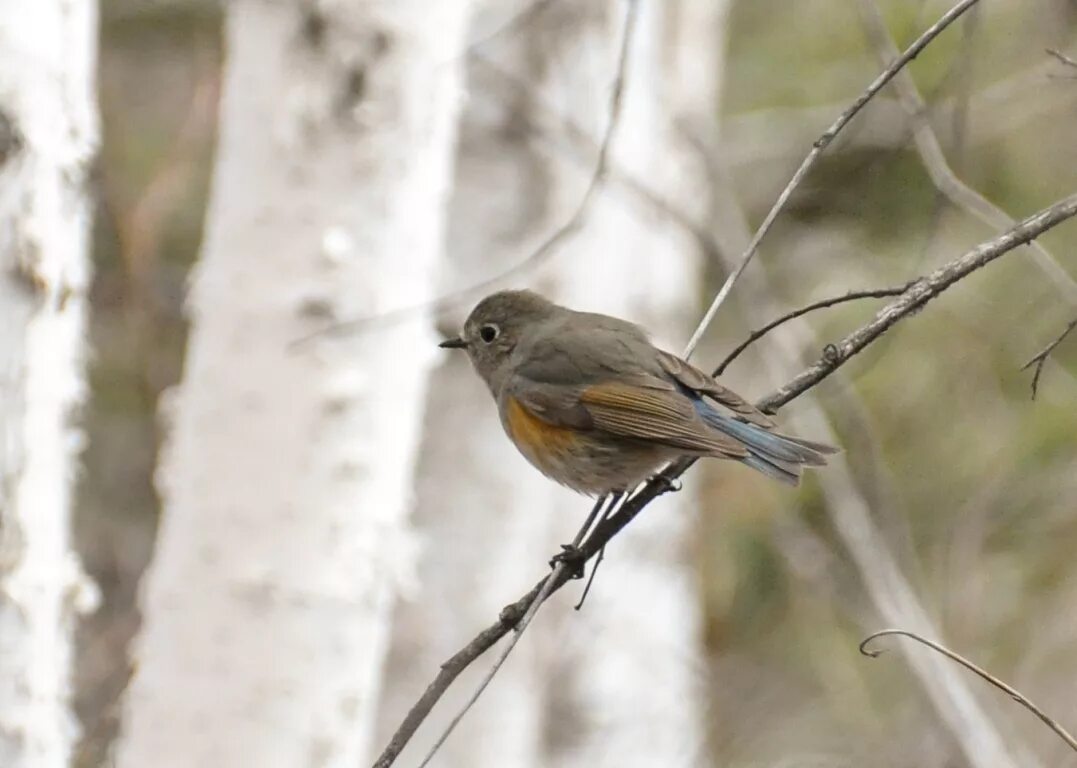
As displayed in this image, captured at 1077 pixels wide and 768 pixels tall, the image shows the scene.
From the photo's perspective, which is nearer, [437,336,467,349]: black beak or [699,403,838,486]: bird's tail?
[699,403,838,486]: bird's tail

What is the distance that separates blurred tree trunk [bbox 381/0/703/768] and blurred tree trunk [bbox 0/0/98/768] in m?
1.72

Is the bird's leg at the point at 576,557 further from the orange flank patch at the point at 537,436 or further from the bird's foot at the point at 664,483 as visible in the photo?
the orange flank patch at the point at 537,436

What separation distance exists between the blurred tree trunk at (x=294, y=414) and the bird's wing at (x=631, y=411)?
35cm

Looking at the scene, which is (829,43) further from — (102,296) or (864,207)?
(102,296)

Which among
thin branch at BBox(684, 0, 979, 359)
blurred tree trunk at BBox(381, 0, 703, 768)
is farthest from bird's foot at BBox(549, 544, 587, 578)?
blurred tree trunk at BBox(381, 0, 703, 768)

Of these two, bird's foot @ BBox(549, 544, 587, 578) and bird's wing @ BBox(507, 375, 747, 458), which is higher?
bird's wing @ BBox(507, 375, 747, 458)

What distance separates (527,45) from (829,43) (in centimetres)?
303

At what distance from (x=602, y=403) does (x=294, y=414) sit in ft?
2.06

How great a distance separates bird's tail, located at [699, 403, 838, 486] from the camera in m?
2.10

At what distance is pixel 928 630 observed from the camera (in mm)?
3541

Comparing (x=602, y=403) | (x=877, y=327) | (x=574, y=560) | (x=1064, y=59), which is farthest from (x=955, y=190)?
(x=574, y=560)

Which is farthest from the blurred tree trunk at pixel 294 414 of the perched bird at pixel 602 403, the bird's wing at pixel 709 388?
the bird's wing at pixel 709 388

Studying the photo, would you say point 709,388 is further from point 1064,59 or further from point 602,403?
point 1064,59

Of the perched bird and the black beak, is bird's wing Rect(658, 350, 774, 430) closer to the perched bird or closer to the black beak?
the perched bird
